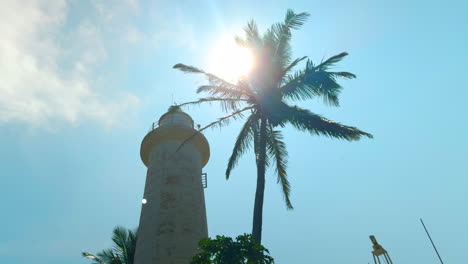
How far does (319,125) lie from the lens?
16.4 metres

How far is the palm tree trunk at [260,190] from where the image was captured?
13.9 m

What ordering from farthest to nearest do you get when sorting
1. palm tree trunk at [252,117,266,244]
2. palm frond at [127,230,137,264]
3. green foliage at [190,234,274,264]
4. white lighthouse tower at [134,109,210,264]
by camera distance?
palm frond at [127,230,137,264] < white lighthouse tower at [134,109,210,264] < palm tree trunk at [252,117,266,244] < green foliage at [190,234,274,264]

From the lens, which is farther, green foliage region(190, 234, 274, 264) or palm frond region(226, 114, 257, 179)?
palm frond region(226, 114, 257, 179)

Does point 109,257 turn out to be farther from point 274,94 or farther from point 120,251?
point 274,94

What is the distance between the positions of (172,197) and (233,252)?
25.1 ft

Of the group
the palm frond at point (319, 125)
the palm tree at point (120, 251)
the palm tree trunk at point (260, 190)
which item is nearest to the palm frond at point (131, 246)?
the palm tree at point (120, 251)

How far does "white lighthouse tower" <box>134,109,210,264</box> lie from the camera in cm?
1608

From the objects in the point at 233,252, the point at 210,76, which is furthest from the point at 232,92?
the point at 233,252

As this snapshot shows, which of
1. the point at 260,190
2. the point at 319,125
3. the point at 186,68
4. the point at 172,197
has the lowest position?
the point at 260,190

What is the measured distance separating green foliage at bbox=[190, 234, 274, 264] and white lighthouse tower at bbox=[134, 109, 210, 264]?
16.6ft

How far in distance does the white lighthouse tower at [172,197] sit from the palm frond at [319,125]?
192 inches

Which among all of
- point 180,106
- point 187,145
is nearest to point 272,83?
point 180,106

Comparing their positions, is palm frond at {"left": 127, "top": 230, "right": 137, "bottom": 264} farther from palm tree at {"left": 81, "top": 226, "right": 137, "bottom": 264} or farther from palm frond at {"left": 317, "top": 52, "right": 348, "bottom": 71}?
palm frond at {"left": 317, "top": 52, "right": 348, "bottom": 71}

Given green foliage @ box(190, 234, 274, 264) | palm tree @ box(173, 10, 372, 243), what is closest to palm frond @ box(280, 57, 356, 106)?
palm tree @ box(173, 10, 372, 243)
